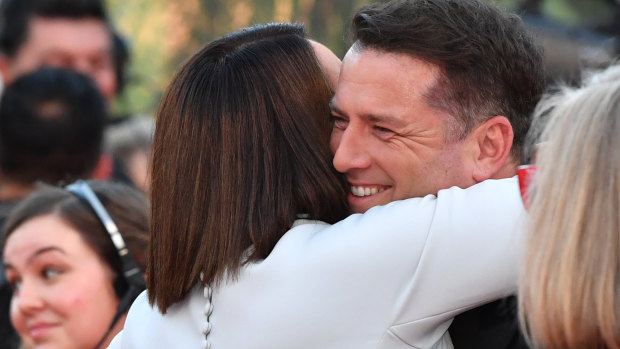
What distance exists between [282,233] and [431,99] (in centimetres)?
52

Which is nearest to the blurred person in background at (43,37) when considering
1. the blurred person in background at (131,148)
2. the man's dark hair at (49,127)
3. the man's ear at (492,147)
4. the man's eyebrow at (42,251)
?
the blurred person in background at (131,148)

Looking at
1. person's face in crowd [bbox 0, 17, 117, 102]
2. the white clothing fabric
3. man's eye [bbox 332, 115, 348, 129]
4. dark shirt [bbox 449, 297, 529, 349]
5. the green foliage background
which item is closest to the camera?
the white clothing fabric

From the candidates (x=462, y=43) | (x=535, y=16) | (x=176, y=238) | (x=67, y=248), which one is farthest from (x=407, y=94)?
(x=535, y=16)

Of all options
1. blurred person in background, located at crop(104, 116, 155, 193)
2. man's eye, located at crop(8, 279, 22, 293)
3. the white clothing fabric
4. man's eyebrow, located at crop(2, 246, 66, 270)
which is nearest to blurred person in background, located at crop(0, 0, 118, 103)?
blurred person in background, located at crop(104, 116, 155, 193)

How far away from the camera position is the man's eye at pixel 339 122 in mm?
2387

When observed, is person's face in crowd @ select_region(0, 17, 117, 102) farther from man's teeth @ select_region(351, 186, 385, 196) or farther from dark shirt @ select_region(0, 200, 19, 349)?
man's teeth @ select_region(351, 186, 385, 196)

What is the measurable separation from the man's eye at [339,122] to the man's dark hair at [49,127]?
89.6 inches

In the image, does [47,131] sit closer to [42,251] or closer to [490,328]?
[42,251]

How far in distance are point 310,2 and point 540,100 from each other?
149 inches

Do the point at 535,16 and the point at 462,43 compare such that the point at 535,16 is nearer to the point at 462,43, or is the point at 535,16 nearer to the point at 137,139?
the point at 137,139

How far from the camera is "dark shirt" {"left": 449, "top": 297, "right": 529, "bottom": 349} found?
6.88ft

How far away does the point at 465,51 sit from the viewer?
2279 millimetres

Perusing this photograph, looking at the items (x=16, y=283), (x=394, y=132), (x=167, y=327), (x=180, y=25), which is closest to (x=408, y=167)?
(x=394, y=132)

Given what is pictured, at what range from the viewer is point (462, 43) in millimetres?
2283
